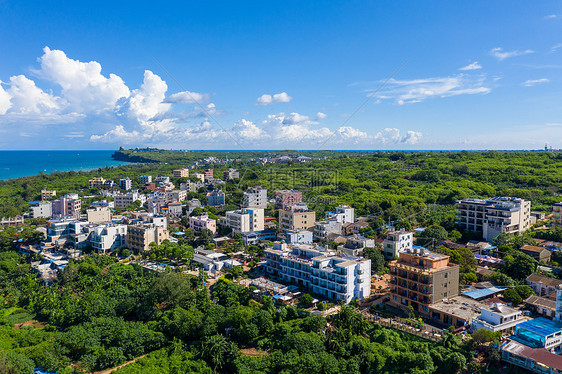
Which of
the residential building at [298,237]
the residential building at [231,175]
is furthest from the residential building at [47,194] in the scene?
the residential building at [298,237]

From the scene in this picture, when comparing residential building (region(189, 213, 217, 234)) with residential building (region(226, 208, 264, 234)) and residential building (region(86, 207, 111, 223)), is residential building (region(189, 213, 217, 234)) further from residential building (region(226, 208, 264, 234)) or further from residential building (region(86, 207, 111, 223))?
residential building (region(86, 207, 111, 223))

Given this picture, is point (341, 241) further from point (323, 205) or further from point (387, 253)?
point (323, 205)

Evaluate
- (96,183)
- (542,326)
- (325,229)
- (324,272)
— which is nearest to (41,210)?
(96,183)

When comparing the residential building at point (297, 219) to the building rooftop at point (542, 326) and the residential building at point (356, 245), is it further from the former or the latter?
the building rooftop at point (542, 326)

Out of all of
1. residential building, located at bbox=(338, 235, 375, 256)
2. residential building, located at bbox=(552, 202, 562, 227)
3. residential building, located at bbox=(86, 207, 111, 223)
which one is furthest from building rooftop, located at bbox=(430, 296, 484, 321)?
residential building, located at bbox=(86, 207, 111, 223)

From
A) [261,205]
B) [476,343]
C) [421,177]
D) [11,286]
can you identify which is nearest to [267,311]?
[476,343]
